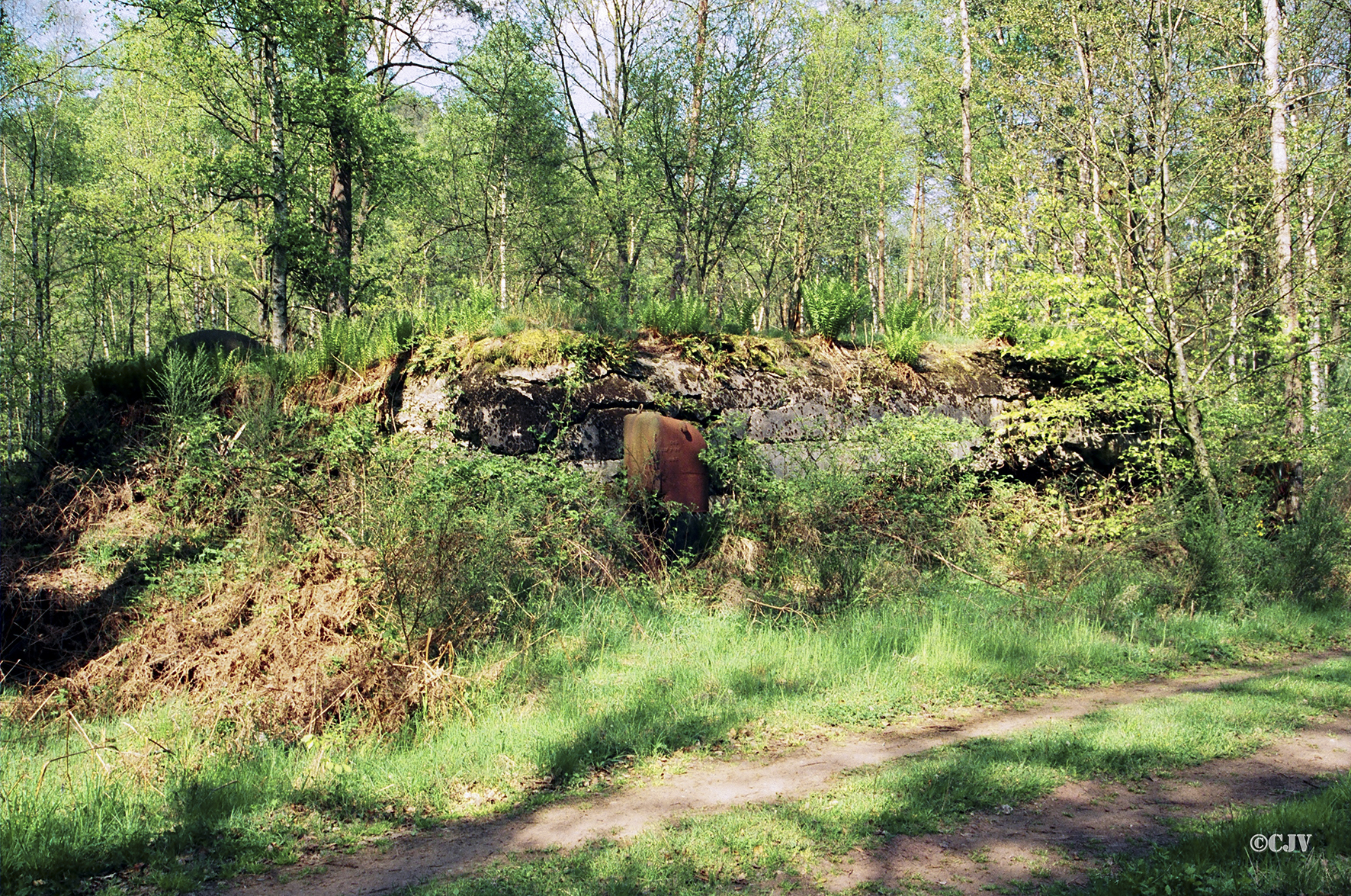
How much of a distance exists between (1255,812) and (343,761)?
551 centimetres

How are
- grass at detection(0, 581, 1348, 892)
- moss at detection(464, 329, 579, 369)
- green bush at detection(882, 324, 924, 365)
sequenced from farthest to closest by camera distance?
green bush at detection(882, 324, 924, 365) < moss at detection(464, 329, 579, 369) < grass at detection(0, 581, 1348, 892)

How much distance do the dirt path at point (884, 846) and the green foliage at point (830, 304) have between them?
332 inches

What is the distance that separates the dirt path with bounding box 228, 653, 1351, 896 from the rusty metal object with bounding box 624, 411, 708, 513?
467 centimetres

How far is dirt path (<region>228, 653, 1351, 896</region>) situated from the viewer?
12.5 feet

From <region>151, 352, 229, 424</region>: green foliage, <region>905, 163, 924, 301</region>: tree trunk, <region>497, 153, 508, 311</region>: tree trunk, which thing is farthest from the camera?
<region>905, 163, 924, 301</region>: tree trunk

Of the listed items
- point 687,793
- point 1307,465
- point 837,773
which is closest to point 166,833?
point 687,793

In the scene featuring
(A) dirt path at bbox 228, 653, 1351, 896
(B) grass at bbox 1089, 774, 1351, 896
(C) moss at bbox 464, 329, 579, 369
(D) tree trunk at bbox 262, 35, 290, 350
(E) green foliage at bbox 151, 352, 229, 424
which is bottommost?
(A) dirt path at bbox 228, 653, 1351, 896

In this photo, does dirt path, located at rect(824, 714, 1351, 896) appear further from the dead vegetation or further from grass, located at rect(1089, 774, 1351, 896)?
the dead vegetation

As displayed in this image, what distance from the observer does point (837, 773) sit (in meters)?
5.07

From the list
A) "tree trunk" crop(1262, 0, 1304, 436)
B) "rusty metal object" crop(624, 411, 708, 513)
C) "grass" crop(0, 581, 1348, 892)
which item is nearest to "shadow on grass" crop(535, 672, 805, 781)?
"grass" crop(0, 581, 1348, 892)

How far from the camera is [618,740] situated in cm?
564

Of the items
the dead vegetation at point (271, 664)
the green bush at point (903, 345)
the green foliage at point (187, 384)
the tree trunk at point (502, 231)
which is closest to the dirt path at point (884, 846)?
the dead vegetation at point (271, 664)

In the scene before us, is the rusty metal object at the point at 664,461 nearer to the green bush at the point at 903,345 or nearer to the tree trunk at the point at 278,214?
the green bush at the point at 903,345

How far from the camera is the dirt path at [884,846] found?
381 centimetres
